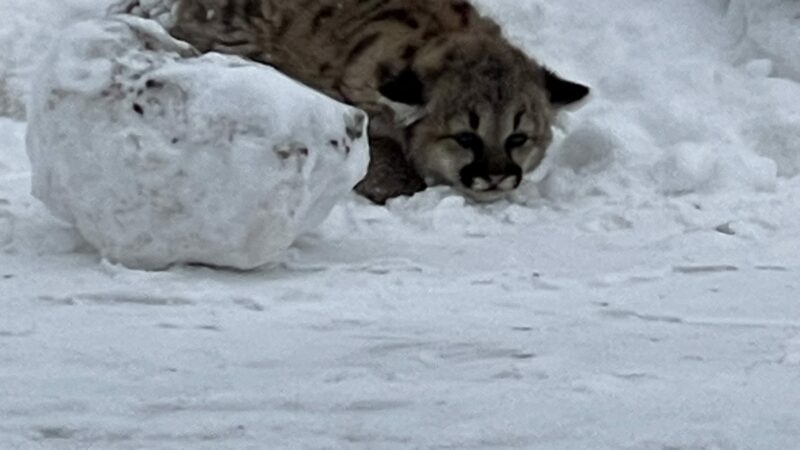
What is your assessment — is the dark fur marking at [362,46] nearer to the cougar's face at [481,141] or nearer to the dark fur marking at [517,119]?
the cougar's face at [481,141]

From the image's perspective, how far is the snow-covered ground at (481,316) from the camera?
17.2 ft

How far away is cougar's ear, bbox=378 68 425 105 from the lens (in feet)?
28.5

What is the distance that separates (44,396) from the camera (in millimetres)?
5371

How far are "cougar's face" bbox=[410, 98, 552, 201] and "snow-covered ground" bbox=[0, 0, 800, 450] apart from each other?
14 cm

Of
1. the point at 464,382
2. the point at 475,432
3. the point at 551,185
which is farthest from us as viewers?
the point at 551,185

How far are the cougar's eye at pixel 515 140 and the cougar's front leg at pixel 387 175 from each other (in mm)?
430

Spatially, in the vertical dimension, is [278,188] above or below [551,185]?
above

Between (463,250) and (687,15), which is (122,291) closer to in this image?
(463,250)

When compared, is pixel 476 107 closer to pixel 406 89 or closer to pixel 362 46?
pixel 406 89

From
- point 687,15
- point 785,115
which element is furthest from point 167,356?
point 687,15

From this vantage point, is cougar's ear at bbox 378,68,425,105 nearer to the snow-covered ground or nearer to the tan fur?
the tan fur

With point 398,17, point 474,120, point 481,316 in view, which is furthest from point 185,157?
point 398,17

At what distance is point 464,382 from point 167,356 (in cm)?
91

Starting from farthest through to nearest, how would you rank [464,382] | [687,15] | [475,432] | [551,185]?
[687,15] < [551,185] < [464,382] < [475,432]
